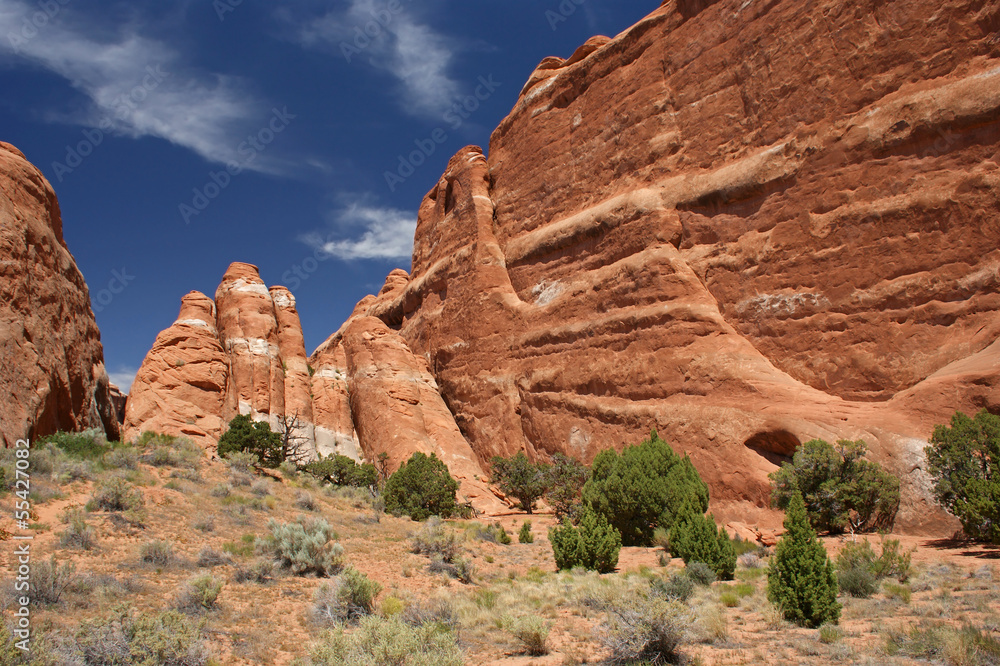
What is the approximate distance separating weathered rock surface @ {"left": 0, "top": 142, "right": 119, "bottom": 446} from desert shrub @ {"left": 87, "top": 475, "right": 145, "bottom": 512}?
11.1 ft

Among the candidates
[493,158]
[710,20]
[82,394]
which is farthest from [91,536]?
[493,158]

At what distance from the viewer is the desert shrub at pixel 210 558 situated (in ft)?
38.2

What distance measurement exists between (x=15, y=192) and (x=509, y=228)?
22656 millimetres

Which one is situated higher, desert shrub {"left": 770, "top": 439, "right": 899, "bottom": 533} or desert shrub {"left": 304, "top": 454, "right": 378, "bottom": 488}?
desert shrub {"left": 304, "top": 454, "right": 378, "bottom": 488}

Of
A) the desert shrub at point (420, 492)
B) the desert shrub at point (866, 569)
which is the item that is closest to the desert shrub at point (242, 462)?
the desert shrub at point (420, 492)

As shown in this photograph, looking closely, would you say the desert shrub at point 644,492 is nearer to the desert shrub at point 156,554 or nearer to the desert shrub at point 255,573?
the desert shrub at point 255,573

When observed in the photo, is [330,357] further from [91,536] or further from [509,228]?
[91,536]

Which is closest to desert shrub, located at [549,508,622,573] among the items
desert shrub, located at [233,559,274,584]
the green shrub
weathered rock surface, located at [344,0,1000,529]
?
the green shrub

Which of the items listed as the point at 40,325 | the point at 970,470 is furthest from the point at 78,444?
the point at 970,470

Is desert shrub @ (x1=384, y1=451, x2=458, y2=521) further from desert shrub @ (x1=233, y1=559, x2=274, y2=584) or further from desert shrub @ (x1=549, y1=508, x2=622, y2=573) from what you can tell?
desert shrub @ (x1=233, y1=559, x2=274, y2=584)

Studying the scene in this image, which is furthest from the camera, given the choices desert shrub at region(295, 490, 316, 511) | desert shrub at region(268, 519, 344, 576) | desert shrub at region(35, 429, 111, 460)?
desert shrub at region(295, 490, 316, 511)

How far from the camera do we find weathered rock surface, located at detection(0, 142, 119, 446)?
53.3 ft

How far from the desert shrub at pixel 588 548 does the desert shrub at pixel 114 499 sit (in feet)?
31.5

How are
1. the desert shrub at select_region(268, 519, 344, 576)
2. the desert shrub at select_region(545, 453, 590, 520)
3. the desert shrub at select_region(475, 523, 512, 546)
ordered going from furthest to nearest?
the desert shrub at select_region(545, 453, 590, 520) → the desert shrub at select_region(475, 523, 512, 546) → the desert shrub at select_region(268, 519, 344, 576)
